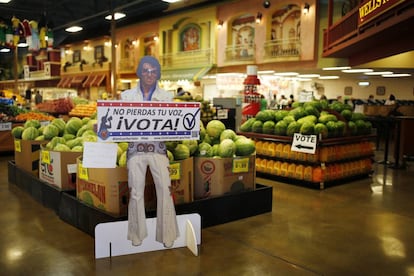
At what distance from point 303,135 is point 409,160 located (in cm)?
404

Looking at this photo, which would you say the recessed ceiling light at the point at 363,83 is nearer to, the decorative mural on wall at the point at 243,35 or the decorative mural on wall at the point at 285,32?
the decorative mural on wall at the point at 285,32

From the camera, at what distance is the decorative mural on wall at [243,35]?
1655cm

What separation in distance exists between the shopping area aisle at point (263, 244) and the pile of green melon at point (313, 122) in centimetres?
126

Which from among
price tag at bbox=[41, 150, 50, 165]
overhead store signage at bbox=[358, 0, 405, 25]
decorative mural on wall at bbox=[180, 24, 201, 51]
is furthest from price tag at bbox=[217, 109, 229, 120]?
decorative mural on wall at bbox=[180, 24, 201, 51]

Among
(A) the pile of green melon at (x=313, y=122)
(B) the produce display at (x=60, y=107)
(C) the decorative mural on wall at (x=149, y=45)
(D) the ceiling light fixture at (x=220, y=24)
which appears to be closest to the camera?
(A) the pile of green melon at (x=313, y=122)

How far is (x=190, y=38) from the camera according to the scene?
19375 millimetres

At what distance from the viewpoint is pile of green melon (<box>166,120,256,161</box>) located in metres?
4.13

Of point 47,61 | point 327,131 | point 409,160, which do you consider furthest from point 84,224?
point 47,61

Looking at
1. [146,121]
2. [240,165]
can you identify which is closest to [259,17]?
[240,165]

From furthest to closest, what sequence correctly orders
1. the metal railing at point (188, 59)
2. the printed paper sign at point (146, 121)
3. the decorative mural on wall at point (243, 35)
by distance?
the metal railing at point (188, 59), the decorative mural on wall at point (243, 35), the printed paper sign at point (146, 121)

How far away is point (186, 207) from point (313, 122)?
10.2 ft

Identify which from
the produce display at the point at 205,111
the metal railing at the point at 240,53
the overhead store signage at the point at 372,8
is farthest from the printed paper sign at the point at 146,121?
the metal railing at the point at 240,53

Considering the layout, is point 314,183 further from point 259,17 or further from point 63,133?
point 259,17

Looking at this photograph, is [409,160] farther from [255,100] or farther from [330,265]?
[330,265]
